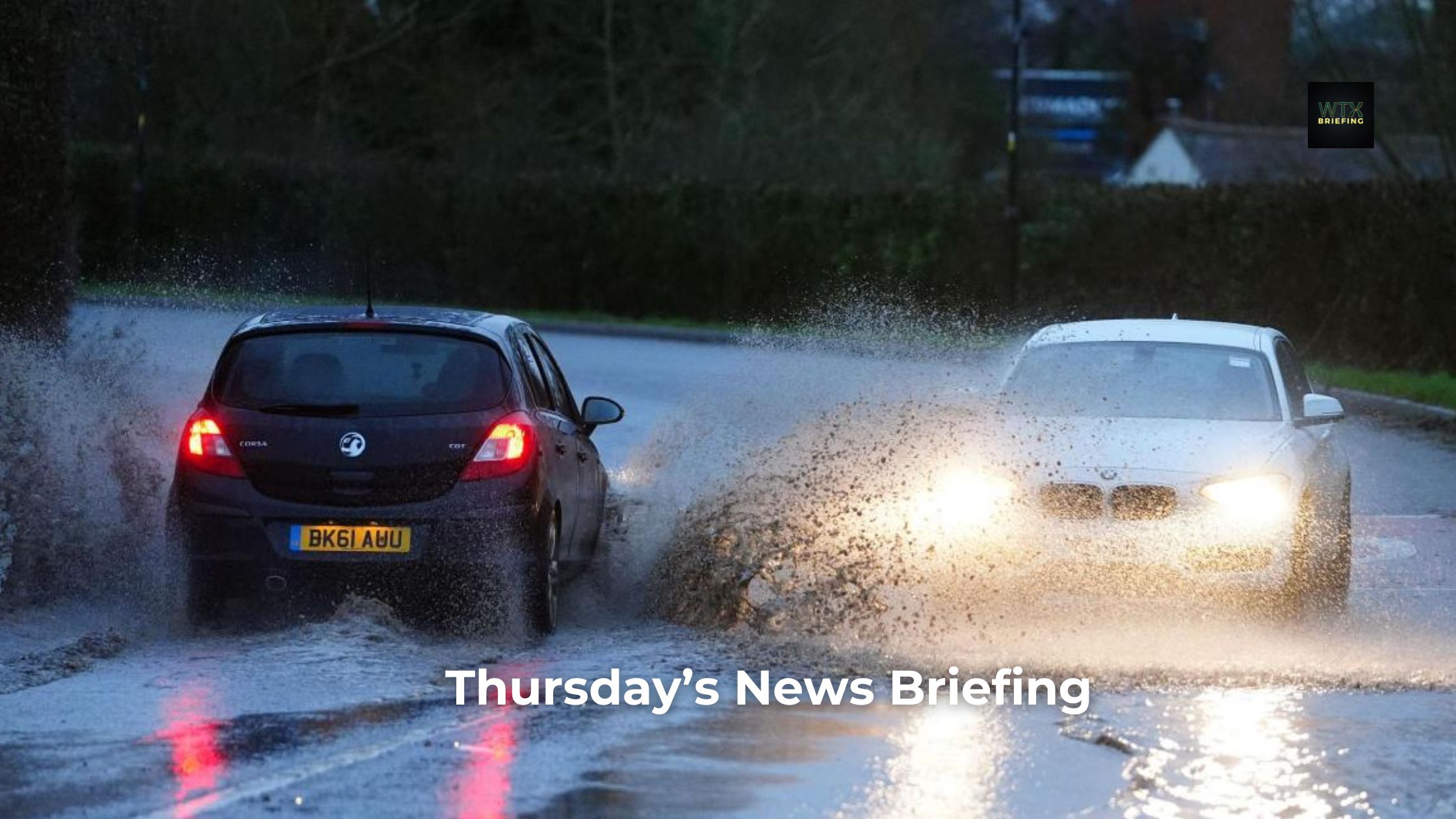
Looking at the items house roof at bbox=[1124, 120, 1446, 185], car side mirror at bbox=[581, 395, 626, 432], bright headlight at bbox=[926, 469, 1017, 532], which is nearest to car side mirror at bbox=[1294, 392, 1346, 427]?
bright headlight at bbox=[926, 469, 1017, 532]

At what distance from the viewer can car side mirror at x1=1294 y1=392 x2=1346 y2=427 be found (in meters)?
12.4

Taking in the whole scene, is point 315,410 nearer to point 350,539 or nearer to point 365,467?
point 365,467

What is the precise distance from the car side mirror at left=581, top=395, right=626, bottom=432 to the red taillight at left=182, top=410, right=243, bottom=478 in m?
2.33

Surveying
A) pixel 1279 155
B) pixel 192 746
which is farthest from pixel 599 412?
pixel 1279 155

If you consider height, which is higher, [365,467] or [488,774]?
[365,467]

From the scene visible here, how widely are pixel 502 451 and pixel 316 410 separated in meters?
0.82

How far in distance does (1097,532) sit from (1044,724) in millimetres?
2946

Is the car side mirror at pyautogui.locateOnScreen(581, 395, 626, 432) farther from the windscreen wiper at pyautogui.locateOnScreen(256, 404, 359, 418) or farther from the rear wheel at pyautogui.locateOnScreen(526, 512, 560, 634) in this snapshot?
the windscreen wiper at pyautogui.locateOnScreen(256, 404, 359, 418)

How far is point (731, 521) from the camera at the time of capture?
39.0 ft

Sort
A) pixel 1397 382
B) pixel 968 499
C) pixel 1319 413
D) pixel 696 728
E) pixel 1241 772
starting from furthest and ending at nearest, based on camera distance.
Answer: pixel 1397 382 → pixel 1319 413 → pixel 968 499 → pixel 696 728 → pixel 1241 772

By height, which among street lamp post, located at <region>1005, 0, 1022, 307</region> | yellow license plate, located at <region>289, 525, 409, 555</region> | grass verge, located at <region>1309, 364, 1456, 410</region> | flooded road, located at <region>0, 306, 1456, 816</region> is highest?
street lamp post, located at <region>1005, 0, 1022, 307</region>

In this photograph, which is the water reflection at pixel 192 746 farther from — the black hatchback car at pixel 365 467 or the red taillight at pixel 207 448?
the red taillight at pixel 207 448

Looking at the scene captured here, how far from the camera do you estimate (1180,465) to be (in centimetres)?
1159

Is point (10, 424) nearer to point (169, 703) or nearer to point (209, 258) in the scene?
point (169, 703)
